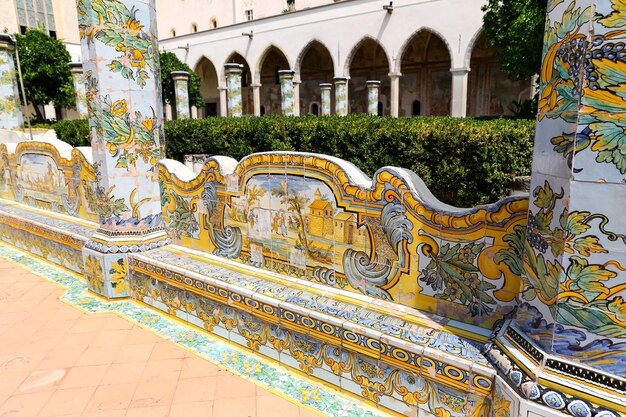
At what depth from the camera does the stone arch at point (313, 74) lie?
86.2 ft

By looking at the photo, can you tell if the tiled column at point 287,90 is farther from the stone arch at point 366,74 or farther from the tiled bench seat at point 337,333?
the tiled bench seat at point 337,333

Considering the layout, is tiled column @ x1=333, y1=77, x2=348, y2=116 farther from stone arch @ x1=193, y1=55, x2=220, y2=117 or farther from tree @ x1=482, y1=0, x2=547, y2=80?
stone arch @ x1=193, y1=55, x2=220, y2=117

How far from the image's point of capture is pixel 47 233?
5.16 m

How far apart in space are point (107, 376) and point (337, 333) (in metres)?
1.76

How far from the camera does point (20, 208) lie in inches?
243

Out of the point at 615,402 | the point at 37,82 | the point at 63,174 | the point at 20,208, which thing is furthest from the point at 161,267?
the point at 37,82

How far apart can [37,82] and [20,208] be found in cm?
1835

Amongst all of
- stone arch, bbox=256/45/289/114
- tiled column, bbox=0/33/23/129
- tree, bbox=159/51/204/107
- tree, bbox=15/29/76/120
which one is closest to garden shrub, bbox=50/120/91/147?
tiled column, bbox=0/33/23/129

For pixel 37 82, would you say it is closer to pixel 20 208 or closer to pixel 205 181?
pixel 20 208

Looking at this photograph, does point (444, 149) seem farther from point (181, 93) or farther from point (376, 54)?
point (376, 54)

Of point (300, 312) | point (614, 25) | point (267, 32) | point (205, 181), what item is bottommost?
point (300, 312)

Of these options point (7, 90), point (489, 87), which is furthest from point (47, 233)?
point (489, 87)

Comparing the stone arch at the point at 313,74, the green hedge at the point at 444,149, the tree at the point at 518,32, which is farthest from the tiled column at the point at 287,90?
the green hedge at the point at 444,149

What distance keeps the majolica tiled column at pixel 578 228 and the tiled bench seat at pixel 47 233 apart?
4469mm
